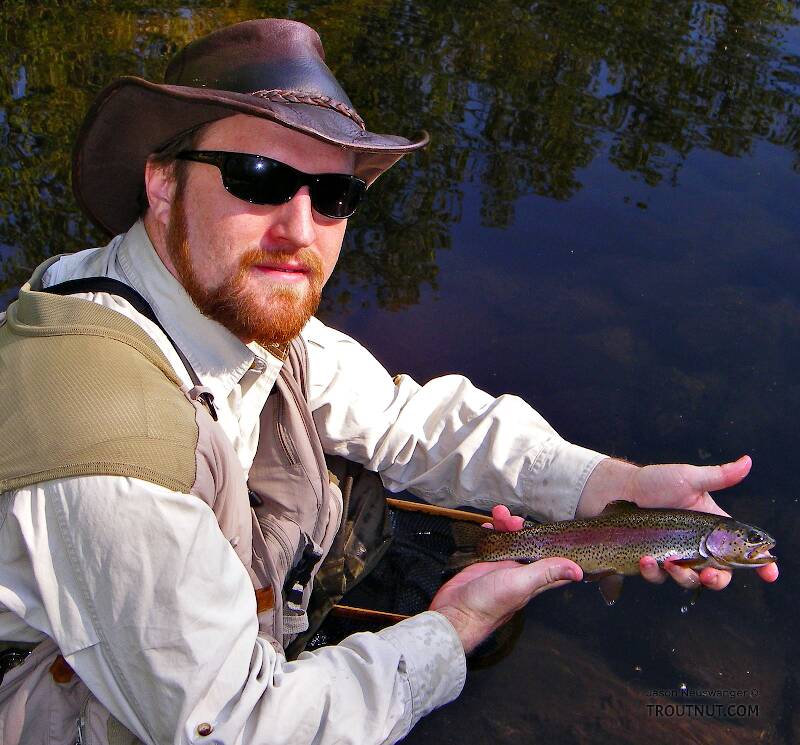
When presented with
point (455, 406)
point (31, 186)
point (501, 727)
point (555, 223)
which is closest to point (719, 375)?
point (555, 223)

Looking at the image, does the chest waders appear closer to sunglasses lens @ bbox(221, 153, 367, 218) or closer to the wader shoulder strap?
the wader shoulder strap

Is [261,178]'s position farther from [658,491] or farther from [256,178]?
[658,491]

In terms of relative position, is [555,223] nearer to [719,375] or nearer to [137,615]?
[719,375]

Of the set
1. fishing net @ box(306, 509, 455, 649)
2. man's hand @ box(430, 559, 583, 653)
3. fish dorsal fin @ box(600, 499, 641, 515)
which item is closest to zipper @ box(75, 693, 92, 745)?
man's hand @ box(430, 559, 583, 653)

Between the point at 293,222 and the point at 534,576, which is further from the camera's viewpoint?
the point at 534,576

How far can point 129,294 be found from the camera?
2.39 meters

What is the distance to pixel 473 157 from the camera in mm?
8148

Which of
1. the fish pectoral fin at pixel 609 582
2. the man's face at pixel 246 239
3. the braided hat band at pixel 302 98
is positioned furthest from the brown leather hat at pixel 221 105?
the fish pectoral fin at pixel 609 582

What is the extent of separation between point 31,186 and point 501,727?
5.86 metres

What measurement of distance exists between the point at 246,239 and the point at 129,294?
423 millimetres

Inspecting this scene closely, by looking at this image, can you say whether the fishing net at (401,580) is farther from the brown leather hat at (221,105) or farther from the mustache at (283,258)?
the brown leather hat at (221,105)

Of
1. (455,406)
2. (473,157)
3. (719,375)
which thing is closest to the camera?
(455,406)

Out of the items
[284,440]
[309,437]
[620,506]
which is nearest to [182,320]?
[284,440]

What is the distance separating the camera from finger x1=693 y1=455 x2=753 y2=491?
10.4 ft
